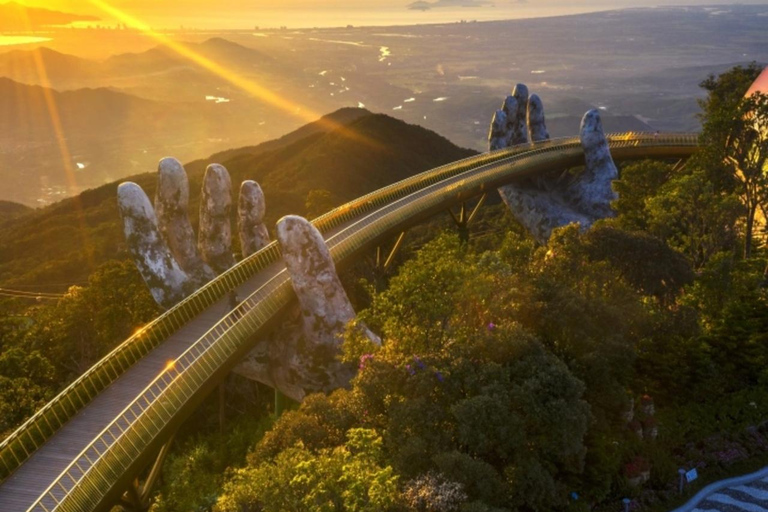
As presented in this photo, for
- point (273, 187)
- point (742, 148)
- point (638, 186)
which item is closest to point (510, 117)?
point (638, 186)

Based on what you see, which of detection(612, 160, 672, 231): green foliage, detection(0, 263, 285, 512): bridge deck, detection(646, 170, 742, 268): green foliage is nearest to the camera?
detection(0, 263, 285, 512): bridge deck

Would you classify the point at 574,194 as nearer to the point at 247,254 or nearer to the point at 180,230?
the point at 247,254

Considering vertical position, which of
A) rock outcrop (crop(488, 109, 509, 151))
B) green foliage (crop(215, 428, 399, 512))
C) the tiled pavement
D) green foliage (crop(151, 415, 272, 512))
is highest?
rock outcrop (crop(488, 109, 509, 151))

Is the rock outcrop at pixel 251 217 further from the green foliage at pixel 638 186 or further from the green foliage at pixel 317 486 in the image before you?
the green foliage at pixel 638 186

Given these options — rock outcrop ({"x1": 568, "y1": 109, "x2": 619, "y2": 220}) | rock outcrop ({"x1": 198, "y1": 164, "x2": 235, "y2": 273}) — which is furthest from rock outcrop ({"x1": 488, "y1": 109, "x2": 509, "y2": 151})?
rock outcrop ({"x1": 198, "y1": 164, "x2": 235, "y2": 273})

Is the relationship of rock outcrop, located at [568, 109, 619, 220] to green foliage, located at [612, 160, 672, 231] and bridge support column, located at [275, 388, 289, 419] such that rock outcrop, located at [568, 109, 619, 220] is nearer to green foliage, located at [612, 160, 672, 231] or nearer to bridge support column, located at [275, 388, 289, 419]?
green foliage, located at [612, 160, 672, 231]

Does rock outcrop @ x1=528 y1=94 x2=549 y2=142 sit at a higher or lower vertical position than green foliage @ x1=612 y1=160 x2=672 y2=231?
higher

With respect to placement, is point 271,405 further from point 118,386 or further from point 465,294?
point 465,294

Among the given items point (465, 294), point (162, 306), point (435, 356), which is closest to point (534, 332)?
point (465, 294)
